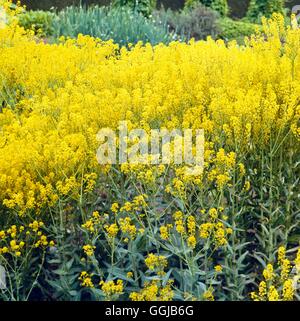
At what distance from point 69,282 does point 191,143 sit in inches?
31.9

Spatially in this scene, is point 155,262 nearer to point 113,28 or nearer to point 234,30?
point 113,28

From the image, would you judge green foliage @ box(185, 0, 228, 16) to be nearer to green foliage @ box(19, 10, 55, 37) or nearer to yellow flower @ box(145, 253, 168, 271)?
green foliage @ box(19, 10, 55, 37)

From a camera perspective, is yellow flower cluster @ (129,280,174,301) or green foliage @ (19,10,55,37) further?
green foliage @ (19,10,55,37)

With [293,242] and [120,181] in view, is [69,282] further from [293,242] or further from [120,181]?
[293,242]

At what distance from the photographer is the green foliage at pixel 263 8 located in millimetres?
14116

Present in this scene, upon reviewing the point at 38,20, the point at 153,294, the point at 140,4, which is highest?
the point at 140,4

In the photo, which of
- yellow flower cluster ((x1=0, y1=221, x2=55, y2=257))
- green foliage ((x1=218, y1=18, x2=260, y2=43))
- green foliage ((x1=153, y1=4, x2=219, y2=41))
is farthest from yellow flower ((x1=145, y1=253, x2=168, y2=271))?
green foliage ((x1=218, y1=18, x2=260, y2=43))

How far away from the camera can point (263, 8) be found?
14.3m

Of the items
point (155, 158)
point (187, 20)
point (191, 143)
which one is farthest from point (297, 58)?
point (187, 20)

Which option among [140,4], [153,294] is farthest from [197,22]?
[153,294]

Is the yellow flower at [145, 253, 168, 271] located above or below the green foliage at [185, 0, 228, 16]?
below

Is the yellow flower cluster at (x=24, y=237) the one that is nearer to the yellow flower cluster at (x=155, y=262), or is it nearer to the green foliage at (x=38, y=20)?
the yellow flower cluster at (x=155, y=262)

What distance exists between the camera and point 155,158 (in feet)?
8.83

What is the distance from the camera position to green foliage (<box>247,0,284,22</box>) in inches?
556
